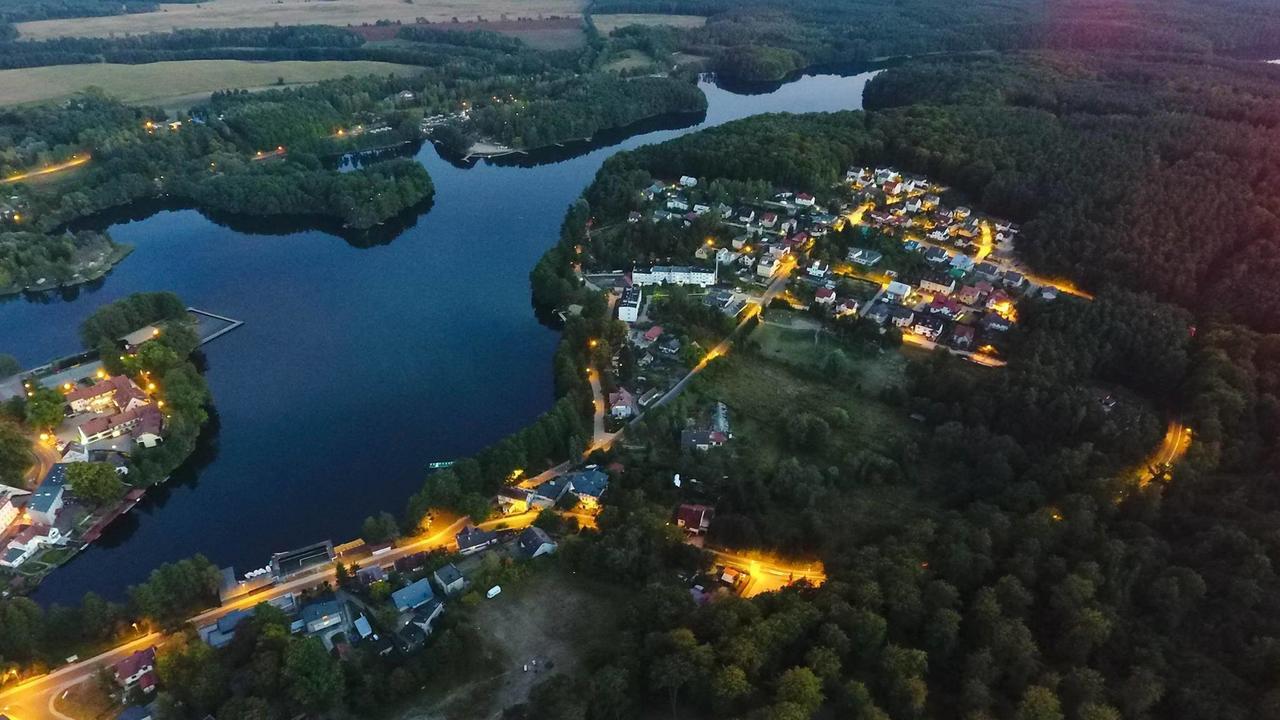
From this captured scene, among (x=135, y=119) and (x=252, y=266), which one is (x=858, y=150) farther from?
(x=135, y=119)

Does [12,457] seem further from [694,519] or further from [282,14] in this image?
[282,14]

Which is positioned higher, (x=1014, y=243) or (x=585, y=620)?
(x=1014, y=243)

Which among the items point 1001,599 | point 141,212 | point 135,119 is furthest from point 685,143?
point 135,119

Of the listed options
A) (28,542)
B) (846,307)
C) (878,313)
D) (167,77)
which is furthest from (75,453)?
(167,77)

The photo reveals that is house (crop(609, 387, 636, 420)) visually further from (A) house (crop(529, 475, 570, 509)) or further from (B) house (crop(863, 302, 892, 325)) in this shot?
(B) house (crop(863, 302, 892, 325))

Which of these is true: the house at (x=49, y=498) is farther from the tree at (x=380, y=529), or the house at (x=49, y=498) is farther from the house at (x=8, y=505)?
the tree at (x=380, y=529)
